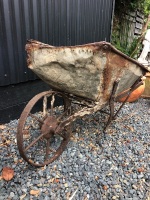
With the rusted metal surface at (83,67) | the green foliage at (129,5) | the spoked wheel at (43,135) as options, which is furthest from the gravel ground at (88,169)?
the green foliage at (129,5)

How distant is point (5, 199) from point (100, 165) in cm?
108

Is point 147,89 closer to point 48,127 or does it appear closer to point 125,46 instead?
point 125,46

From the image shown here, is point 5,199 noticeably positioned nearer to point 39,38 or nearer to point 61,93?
point 61,93

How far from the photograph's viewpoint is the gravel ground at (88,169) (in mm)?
1987

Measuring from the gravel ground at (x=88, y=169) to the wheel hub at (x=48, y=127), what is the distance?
368 mm

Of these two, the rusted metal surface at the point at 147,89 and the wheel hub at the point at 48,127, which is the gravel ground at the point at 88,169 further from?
the rusted metal surface at the point at 147,89

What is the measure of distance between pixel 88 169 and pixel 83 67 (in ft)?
3.80

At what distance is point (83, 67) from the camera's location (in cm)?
198

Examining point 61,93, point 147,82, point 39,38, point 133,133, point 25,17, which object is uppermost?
point 25,17

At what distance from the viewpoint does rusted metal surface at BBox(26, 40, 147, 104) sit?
1853 mm

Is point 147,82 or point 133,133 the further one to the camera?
point 147,82

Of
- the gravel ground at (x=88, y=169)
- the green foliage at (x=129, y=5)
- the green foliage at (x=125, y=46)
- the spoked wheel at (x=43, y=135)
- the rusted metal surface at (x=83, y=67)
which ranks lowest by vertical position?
the gravel ground at (x=88, y=169)

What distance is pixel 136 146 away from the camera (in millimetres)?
2699

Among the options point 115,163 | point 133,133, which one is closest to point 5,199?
point 115,163
